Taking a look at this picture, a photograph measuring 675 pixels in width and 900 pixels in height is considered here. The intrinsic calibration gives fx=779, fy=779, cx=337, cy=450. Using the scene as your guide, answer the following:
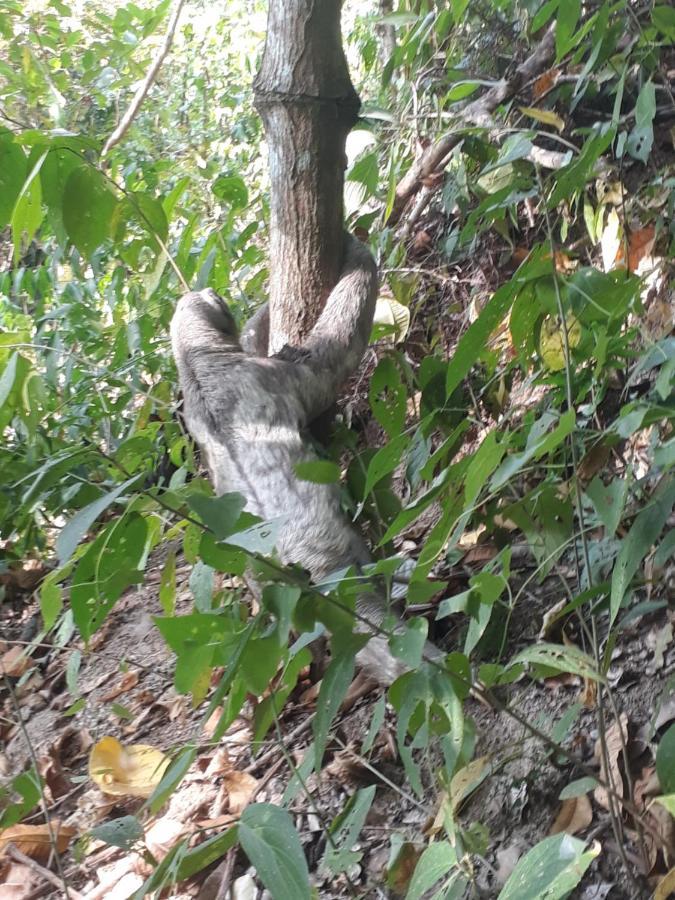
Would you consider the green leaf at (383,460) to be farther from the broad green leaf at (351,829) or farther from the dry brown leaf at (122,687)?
the dry brown leaf at (122,687)

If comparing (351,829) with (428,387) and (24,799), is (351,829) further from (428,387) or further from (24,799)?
(428,387)

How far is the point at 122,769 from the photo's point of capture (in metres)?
1.90

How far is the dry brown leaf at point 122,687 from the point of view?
2.58m

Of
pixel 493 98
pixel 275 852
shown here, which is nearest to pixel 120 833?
pixel 275 852

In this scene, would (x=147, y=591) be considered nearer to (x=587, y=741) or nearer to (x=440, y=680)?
(x=587, y=741)

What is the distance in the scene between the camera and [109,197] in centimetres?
175

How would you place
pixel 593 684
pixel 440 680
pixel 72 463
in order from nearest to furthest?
pixel 440 680 → pixel 72 463 → pixel 593 684

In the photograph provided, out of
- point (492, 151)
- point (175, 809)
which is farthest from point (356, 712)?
point (492, 151)

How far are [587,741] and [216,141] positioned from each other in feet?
17.0

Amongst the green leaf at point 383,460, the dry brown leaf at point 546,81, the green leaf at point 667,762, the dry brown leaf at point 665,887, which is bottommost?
the dry brown leaf at point 665,887

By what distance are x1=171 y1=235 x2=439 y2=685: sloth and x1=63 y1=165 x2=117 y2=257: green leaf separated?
0.67m

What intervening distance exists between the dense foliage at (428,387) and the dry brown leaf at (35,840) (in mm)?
460

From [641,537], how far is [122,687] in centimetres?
194

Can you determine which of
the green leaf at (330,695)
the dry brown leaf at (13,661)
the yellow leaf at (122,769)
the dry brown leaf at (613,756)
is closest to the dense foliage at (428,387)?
the green leaf at (330,695)
